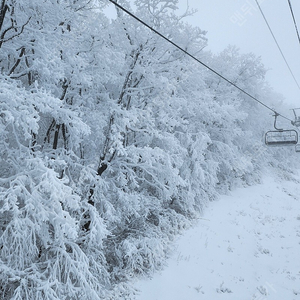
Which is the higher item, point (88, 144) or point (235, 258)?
point (88, 144)

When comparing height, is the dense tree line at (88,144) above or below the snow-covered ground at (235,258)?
above

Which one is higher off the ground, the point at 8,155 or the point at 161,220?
the point at 8,155

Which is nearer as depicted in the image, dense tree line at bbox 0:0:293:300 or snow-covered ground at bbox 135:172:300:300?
dense tree line at bbox 0:0:293:300

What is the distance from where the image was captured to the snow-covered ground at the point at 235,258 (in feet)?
23.3

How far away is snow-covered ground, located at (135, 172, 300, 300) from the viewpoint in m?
→ 7.09

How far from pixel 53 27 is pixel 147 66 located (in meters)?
3.15

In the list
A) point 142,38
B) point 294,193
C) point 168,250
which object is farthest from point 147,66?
point 294,193

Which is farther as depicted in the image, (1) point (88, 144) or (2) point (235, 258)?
(2) point (235, 258)

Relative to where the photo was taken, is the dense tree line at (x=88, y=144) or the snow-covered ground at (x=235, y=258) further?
the snow-covered ground at (x=235, y=258)

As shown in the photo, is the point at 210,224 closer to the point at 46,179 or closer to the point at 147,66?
the point at 147,66

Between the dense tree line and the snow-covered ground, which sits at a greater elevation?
the dense tree line

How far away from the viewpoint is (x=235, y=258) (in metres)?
8.91

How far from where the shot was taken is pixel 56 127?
7.02 meters

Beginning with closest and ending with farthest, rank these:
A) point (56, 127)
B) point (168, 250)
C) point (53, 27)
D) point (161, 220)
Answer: point (53, 27) < point (56, 127) < point (168, 250) < point (161, 220)
